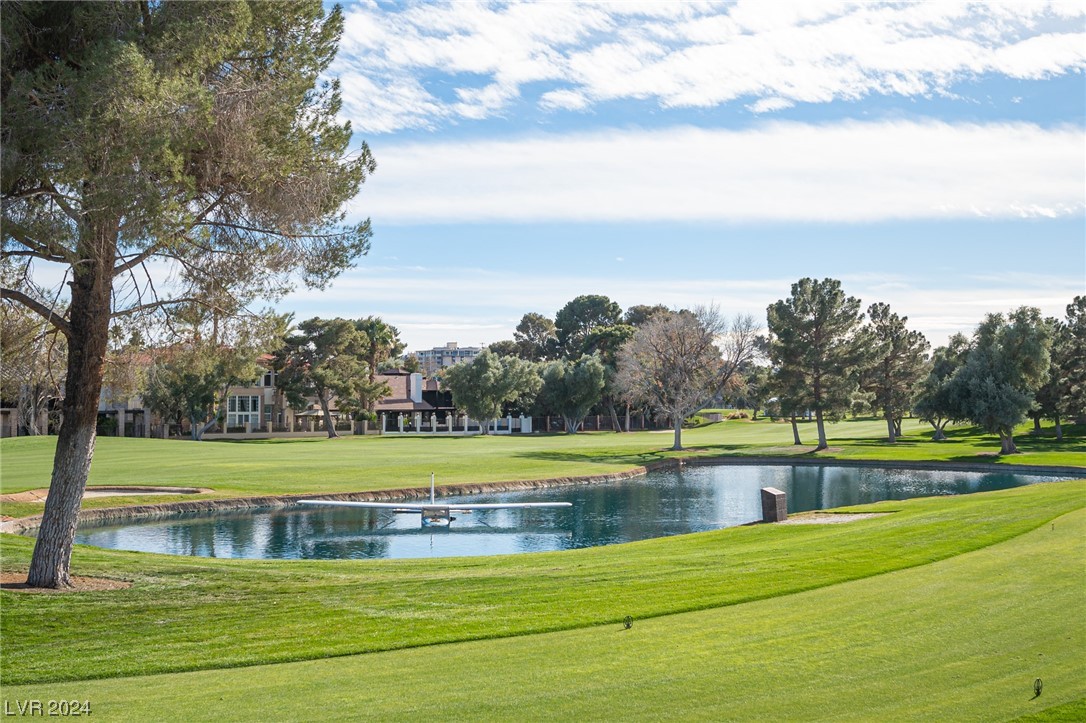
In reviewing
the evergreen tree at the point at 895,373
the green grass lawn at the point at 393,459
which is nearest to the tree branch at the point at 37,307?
the green grass lawn at the point at 393,459

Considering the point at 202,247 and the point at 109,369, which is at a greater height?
the point at 202,247

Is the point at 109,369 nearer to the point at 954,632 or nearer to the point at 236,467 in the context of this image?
the point at 954,632

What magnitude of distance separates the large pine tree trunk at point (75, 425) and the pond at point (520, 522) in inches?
468

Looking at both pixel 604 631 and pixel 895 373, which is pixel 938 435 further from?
pixel 604 631

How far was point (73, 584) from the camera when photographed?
12828 millimetres

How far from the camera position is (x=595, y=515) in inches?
1300

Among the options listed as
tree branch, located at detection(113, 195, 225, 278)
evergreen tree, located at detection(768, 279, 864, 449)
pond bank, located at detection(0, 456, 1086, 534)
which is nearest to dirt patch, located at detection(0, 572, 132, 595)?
tree branch, located at detection(113, 195, 225, 278)

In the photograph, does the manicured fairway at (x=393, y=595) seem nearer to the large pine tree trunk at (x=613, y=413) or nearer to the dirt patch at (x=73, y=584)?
the dirt patch at (x=73, y=584)

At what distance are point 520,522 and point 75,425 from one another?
19700mm

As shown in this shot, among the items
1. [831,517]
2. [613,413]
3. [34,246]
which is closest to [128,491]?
[34,246]

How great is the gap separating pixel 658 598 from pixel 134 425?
84.1 m

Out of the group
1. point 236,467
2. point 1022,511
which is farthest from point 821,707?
point 236,467

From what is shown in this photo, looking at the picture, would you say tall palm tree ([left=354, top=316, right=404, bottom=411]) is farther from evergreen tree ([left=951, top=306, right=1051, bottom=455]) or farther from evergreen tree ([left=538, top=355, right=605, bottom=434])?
evergreen tree ([left=951, top=306, right=1051, bottom=455])

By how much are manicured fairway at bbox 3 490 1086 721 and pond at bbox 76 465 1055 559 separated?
1578 cm
